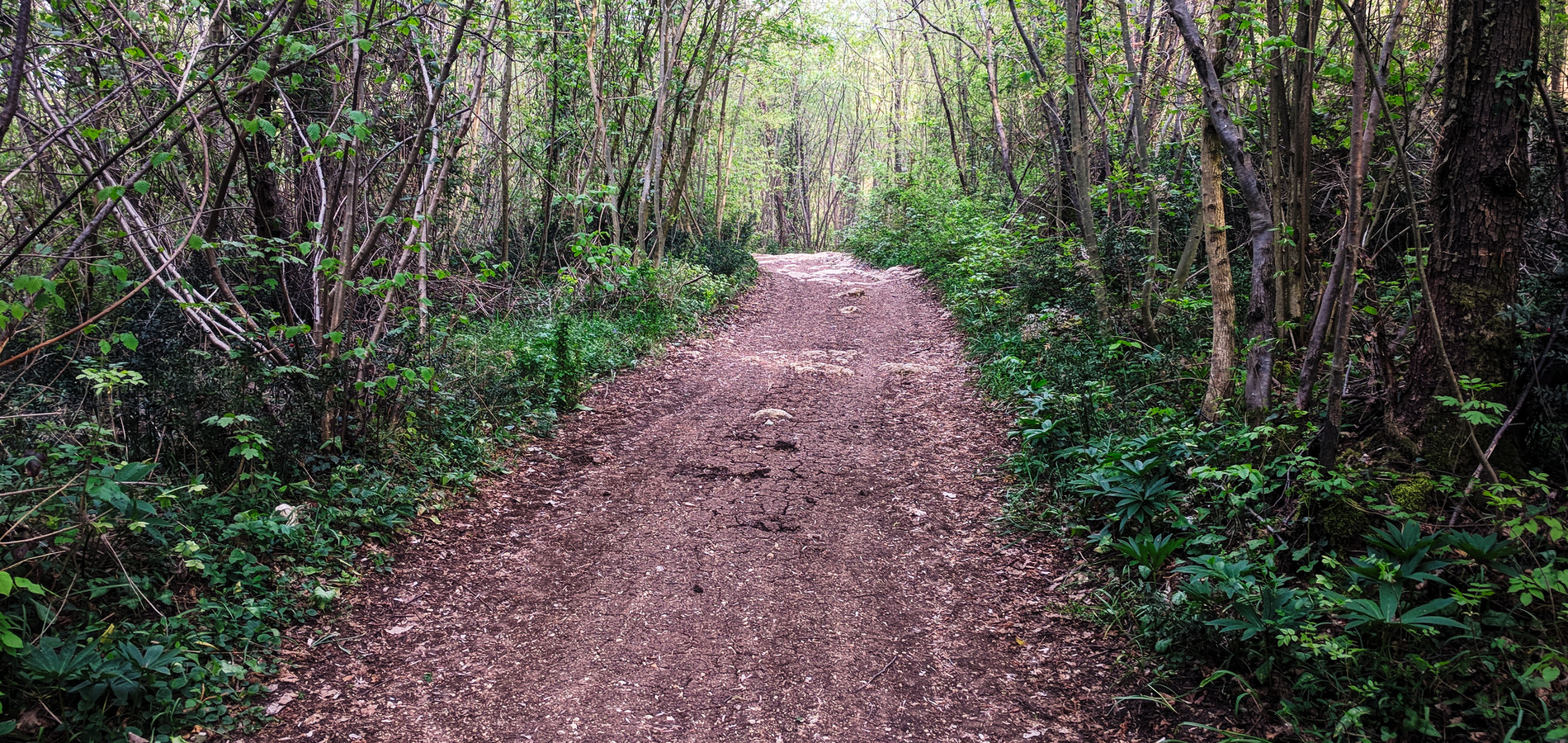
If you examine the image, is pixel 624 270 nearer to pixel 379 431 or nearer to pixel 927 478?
pixel 379 431

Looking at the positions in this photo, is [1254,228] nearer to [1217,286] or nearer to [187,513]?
[1217,286]

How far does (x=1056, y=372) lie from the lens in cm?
662

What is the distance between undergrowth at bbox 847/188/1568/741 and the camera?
8.38 feet

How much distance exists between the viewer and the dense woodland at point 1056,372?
9.10ft

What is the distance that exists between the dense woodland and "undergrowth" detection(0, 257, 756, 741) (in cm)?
2

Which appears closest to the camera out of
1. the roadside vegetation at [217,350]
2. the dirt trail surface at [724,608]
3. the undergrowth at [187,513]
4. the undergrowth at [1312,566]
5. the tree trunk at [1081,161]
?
the undergrowth at [1312,566]

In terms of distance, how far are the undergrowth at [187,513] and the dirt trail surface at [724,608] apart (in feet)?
0.91

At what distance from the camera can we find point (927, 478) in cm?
562

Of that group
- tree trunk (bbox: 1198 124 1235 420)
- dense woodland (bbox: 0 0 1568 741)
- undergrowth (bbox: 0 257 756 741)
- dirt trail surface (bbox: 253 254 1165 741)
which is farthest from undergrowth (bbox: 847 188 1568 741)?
undergrowth (bbox: 0 257 756 741)

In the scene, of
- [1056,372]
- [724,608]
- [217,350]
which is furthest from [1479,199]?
[217,350]

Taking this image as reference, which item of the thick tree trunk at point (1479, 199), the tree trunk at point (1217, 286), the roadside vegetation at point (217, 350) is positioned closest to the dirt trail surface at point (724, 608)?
the roadside vegetation at point (217, 350)

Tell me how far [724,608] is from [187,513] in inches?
109

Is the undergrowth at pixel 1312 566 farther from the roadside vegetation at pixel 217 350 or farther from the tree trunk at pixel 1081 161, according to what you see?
the roadside vegetation at pixel 217 350

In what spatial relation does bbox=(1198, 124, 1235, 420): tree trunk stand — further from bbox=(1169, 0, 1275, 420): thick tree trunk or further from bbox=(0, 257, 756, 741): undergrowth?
bbox=(0, 257, 756, 741): undergrowth
